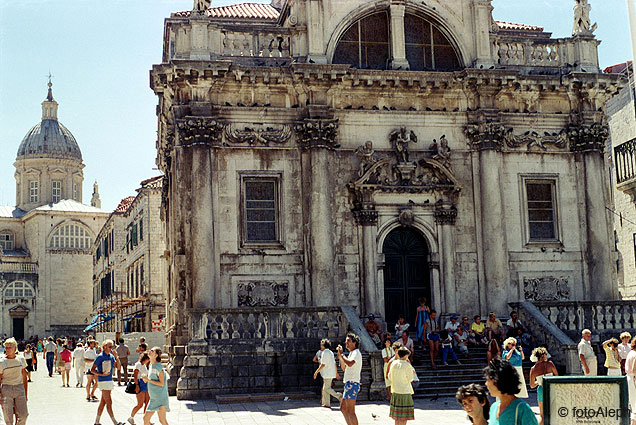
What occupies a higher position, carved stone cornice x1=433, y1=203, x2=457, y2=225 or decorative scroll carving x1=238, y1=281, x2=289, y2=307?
carved stone cornice x1=433, y1=203, x2=457, y2=225

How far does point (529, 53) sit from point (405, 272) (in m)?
8.25

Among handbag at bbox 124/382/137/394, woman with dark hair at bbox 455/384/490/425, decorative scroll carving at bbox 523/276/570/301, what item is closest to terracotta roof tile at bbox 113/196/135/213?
decorative scroll carving at bbox 523/276/570/301

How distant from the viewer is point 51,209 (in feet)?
292

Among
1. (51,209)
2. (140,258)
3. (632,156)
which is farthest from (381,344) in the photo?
(51,209)

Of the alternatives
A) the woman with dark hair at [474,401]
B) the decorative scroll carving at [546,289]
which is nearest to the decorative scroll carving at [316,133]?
the decorative scroll carving at [546,289]

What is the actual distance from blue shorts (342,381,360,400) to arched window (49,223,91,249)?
258 feet

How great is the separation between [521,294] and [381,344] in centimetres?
554

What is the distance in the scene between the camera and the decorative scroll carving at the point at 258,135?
25.7m

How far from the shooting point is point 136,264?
51.7 metres

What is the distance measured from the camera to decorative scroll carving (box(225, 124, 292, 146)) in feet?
84.3

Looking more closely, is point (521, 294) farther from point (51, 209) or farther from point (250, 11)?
point (51, 209)

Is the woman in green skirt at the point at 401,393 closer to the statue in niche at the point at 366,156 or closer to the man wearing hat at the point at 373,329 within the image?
the man wearing hat at the point at 373,329

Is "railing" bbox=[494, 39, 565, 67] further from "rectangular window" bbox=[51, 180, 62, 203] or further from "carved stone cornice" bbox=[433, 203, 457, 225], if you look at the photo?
"rectangular window" bbox=[51, 180, 62, 203]

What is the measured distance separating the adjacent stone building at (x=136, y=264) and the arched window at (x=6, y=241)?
86.5 ft
